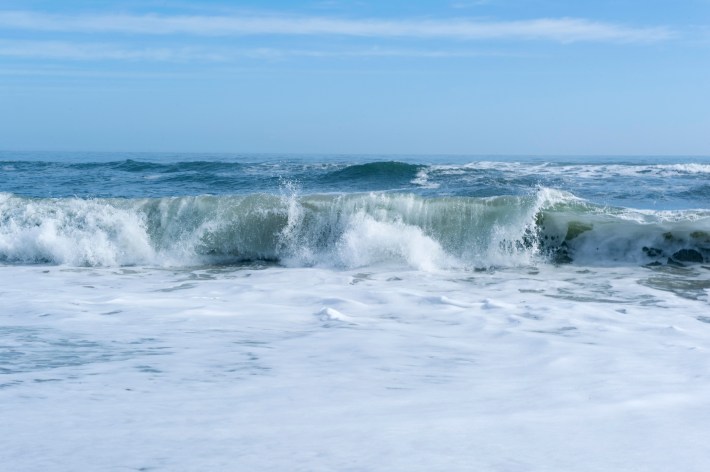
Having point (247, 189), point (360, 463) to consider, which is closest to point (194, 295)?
point (360, 463)

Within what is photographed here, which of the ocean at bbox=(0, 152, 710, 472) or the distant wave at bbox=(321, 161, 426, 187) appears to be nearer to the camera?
the ocean at bbox=(0, 152, 710, 472)

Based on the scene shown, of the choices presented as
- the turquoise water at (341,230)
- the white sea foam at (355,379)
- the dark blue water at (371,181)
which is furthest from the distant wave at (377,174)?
the white sea foam at (355,379)

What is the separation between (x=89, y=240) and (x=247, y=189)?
951cm

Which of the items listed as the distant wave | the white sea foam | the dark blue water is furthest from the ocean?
the distant wave

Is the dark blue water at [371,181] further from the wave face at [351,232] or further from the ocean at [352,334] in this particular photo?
the ocean at [352,334]

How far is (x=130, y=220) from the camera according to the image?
1045 centimetres

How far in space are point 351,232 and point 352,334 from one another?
4468mm

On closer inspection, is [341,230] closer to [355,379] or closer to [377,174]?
[355,379]

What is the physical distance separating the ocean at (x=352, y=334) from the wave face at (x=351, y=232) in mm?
36

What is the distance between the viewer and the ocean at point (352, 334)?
2877mm

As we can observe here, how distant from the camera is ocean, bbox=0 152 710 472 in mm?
2877

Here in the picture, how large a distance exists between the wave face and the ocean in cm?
4

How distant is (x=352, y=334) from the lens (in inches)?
199

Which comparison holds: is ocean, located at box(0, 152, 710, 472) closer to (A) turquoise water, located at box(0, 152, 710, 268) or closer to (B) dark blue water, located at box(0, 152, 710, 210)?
(A) turquoise water, located at box(0, 152, 710, 268)
